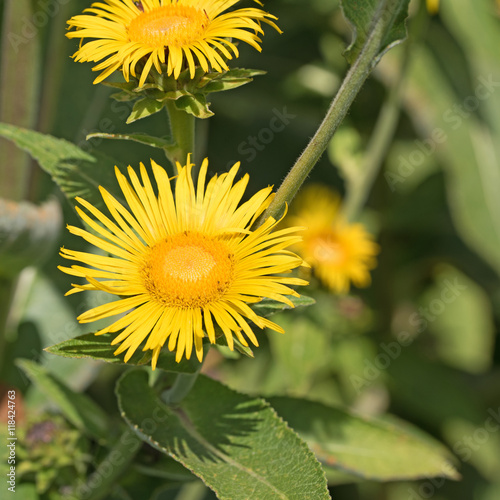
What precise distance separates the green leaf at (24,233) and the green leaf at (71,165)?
200 millimetres

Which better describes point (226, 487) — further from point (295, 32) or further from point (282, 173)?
point (295, 32)

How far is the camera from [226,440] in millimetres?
833

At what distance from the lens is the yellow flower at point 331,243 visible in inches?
66.7

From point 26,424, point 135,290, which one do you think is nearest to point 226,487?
point 135,290

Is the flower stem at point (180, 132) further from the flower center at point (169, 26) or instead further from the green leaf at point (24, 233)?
the green leaf at point (24, 233)

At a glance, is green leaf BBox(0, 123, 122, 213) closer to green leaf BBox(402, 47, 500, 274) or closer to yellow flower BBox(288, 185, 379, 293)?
yellow flower BBox(288, 185, 379, 293)

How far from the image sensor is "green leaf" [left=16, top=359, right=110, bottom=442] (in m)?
0.98

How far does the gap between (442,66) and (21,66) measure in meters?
1.22

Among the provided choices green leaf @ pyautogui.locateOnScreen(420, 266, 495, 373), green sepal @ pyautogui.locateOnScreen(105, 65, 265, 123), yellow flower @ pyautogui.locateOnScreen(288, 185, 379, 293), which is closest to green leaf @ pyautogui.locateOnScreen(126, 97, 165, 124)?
green sepal @ pyautogui.locateOnScreen(105, 65, 265, 123)

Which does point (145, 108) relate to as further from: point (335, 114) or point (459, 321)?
point (459, 321)

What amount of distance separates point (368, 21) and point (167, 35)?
9.3 inches

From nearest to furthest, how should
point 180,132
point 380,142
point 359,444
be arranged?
point 180,132 → point 359,444 → point 380,142

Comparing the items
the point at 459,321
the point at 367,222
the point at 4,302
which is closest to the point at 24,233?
the point at 4,302

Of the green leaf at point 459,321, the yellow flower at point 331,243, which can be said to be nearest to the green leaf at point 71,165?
the yellow flower at point 331,243
